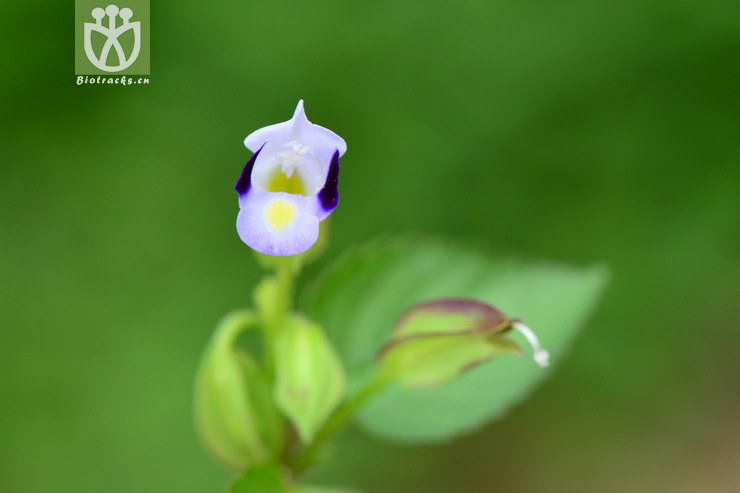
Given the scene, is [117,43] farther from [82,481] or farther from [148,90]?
[82,481]

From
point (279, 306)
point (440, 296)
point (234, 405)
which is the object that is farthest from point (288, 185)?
point (440, 296)

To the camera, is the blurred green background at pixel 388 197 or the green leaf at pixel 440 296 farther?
the blurred green background at pixel 388 197

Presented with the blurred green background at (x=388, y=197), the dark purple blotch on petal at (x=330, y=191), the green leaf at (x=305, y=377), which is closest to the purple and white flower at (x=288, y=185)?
the dark purple blotch on petal at (x=330, y=191)

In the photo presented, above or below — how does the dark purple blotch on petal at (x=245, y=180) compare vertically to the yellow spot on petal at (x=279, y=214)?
above

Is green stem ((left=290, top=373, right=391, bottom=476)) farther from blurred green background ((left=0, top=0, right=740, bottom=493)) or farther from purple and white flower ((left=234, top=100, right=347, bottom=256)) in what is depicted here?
blurred green background ((left=0, top=0, right=740, bottom=493))

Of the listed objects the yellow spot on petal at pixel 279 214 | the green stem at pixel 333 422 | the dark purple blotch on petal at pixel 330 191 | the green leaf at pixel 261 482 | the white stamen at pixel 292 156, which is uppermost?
the white stamen at pixel 292 156

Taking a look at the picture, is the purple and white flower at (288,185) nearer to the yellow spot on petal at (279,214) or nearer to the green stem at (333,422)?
the yellow spot on petal at (279,214)

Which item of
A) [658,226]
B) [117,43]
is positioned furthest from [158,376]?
[658,226]

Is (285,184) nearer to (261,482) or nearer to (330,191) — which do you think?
(330,191)
